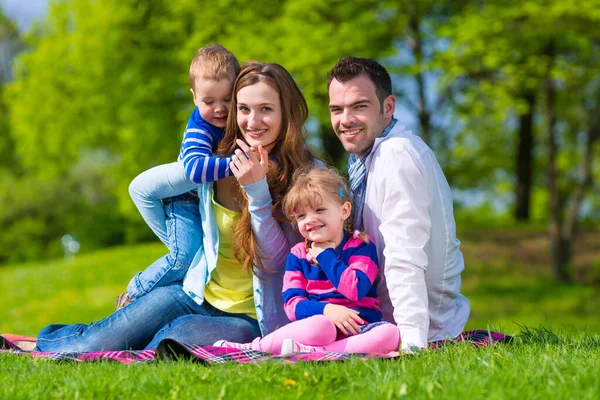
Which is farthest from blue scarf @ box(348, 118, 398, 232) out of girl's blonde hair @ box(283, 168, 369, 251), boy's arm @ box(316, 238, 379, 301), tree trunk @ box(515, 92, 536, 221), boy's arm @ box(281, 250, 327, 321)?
tree trunk @ box(515, 92, 536, 221)

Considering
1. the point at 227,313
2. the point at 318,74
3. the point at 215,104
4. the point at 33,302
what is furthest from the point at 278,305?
the point at 33,302

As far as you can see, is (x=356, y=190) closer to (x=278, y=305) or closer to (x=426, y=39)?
(x=278, y=305)

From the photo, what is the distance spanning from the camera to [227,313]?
189 inches

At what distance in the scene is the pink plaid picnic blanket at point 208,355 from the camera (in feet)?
12.7

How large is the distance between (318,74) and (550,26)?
4.02 metres

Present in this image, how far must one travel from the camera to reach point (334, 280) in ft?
13.5

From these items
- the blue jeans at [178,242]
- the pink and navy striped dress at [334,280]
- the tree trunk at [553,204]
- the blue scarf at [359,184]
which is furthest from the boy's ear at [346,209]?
the tree trunk at [553,204]

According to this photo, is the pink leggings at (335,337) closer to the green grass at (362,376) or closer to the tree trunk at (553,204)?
the green grass at (362,376)

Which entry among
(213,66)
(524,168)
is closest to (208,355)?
(213,66)

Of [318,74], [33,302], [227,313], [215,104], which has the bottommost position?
[33,302]

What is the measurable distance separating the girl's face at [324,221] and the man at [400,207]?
25 centimetres

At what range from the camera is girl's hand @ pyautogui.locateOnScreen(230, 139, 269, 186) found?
4.27 m

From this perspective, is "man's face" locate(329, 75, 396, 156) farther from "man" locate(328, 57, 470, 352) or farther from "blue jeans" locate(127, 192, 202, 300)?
"blue jeans" locate(127, 192, 202, 300)

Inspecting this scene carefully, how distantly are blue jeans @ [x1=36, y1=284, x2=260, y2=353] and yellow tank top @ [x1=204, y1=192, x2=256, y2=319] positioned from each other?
6cm
